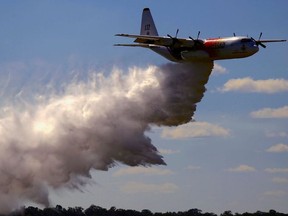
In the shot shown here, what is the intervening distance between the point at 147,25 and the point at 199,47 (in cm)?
1078

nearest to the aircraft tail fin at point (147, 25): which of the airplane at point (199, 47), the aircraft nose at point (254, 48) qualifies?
the airplane at point (199, 47)

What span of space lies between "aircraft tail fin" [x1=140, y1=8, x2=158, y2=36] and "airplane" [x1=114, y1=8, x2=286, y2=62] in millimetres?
5593

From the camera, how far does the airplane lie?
64.2 m

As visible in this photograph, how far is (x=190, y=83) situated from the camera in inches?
2657

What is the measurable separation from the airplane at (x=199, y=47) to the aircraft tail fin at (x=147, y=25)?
5593mm

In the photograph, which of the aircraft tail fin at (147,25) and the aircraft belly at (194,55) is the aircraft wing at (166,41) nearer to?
the aircraft belly at (194,55)

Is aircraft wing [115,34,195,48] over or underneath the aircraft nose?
over

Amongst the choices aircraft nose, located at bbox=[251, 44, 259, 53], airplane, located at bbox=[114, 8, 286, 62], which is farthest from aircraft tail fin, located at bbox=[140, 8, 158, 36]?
aircraft nose, located at bbox=[251, 44, 259, 53]

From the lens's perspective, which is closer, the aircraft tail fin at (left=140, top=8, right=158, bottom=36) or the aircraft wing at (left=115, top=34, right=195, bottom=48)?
the aircraft wing at (left=115, top=34, right=195, bottom=48)

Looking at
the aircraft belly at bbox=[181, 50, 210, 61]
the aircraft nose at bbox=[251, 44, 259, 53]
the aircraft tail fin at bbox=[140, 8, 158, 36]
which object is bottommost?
the aircraft belly at bbox=[181, 50, 210, 61]

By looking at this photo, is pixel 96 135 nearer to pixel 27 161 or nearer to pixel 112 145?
pixel 112 145

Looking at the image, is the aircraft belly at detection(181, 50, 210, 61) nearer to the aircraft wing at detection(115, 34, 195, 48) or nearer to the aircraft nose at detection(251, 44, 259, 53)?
the aircraft wing at detection(115, 34, 195, 48)

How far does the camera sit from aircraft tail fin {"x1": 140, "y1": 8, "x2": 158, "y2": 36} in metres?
74.4

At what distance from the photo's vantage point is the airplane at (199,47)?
211ft
